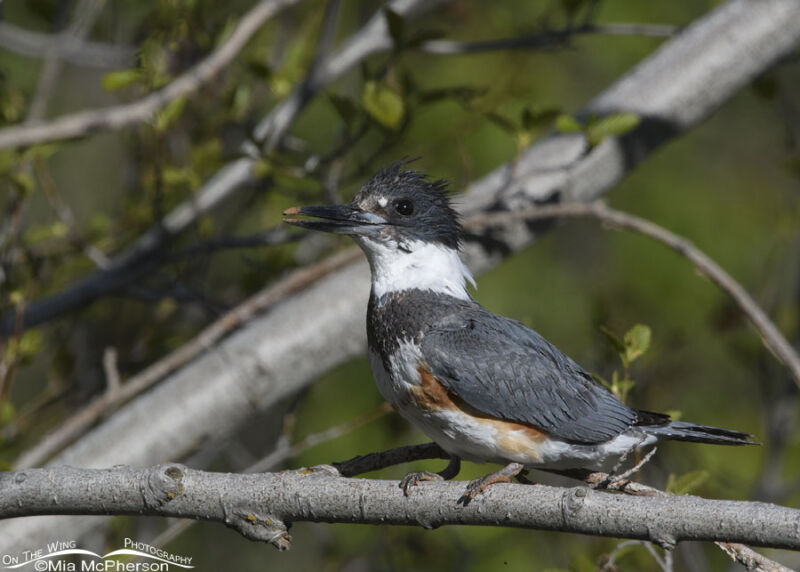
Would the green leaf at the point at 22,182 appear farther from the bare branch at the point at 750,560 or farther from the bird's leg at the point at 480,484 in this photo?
the bare branch at the point at 750,560

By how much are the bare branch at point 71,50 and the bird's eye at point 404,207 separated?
1.62 metres

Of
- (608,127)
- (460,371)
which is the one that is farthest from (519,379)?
(608,127)

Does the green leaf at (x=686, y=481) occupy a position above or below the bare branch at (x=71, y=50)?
below

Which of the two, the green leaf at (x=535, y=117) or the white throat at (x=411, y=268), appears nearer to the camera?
the white throat at (x=411, y=268)

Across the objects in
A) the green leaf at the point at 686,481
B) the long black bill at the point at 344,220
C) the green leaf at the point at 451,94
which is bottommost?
the green leaf at the point at 686,481

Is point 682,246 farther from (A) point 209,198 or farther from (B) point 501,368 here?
(A) point 209,198

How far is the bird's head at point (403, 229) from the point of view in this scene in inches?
127

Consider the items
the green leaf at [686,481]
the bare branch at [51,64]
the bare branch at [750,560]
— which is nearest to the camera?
the bare branch at [750,560]

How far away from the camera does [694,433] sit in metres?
2.89

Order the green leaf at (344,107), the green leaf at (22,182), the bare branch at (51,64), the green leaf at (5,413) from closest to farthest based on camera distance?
1. the green leaf at (5,413)
2. the green leaf at (22,182)
3. the green leaf at (344,107)
4. the bare branch at (51,64)

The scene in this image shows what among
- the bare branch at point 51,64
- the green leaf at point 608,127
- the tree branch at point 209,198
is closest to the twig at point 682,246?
the green leaf at point 608,127

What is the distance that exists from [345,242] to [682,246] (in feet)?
5.88

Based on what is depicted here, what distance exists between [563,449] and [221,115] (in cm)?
242

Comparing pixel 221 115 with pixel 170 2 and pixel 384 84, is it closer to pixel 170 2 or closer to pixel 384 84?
pixel 170 2
